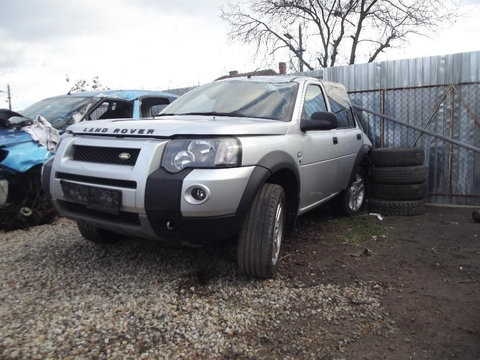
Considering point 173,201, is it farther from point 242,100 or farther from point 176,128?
point 242,100

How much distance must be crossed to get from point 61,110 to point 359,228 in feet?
14.9

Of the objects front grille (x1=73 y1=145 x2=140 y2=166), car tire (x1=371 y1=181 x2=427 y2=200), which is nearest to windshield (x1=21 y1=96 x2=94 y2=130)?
front grille (x1=73 y1=145 x2=140 y2=166)

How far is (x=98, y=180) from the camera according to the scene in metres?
2.85

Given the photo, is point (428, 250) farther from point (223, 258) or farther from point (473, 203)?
point (473, 203)

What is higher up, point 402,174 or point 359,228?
point 402,174

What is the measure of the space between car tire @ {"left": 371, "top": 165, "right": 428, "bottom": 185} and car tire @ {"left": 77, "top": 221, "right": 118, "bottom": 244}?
3744mm

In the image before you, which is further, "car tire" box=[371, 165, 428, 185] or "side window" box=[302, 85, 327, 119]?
"car tire" box=[371, 165, 428, 185]

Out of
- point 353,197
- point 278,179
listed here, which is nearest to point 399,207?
point 353,197

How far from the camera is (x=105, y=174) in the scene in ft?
9.14

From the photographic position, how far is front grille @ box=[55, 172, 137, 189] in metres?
2.69

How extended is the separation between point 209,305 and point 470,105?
5.49m

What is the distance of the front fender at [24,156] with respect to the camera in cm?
451

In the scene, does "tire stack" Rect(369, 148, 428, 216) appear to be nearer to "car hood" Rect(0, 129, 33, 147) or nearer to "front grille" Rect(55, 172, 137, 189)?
"front grille" Rect(55, 172, 137, 189)

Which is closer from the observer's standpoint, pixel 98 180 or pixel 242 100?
pixel 98 180
